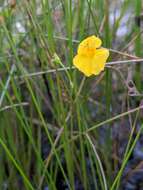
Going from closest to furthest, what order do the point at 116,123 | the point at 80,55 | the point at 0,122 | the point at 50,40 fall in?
the point at 80,55 < the point at 50,40 < the point at 0,122 < the point at 116,123

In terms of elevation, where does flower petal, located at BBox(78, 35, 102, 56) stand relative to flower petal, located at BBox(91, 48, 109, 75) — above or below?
above

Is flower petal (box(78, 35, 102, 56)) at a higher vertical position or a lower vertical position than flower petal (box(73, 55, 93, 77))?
higher

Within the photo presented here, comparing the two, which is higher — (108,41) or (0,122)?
(108,41)

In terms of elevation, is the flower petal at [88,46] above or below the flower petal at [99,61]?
above

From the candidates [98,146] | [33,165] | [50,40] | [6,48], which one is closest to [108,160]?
[98,146]

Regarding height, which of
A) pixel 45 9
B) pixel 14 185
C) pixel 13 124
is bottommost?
pixel 14 185

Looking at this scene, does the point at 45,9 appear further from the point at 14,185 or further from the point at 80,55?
the point at 14,185
